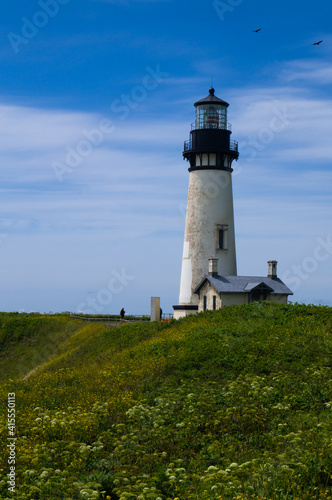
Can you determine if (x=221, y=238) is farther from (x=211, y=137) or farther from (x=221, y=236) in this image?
(x=211, y=137)

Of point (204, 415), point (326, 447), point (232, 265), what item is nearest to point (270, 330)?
point (204, 415)

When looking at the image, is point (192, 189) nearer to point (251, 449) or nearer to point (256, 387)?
point (256, 387)

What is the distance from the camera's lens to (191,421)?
13.9m

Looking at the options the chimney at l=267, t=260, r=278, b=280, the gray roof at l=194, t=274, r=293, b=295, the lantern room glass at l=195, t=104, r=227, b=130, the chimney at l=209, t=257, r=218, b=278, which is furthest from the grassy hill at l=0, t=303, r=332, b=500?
the lantern room glass at l=195, t=104, r=227, b=130

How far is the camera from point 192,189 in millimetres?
43656

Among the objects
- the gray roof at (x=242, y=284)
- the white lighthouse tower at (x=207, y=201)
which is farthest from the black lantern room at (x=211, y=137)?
the gray roof at (x=242, y=284)

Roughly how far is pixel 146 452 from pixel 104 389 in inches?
232

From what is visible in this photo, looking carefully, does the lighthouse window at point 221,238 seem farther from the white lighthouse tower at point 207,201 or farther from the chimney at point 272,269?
the chimney at point 272,269

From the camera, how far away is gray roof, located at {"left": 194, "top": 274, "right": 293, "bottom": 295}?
1528 inches

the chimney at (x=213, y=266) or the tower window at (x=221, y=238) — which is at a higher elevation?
the tower window at (x=221, y=238)

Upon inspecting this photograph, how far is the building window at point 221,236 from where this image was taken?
42.8 metres

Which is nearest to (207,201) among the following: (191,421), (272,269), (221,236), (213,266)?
(221,236)

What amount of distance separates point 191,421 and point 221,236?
3002cm

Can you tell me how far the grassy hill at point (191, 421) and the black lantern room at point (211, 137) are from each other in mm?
19762
